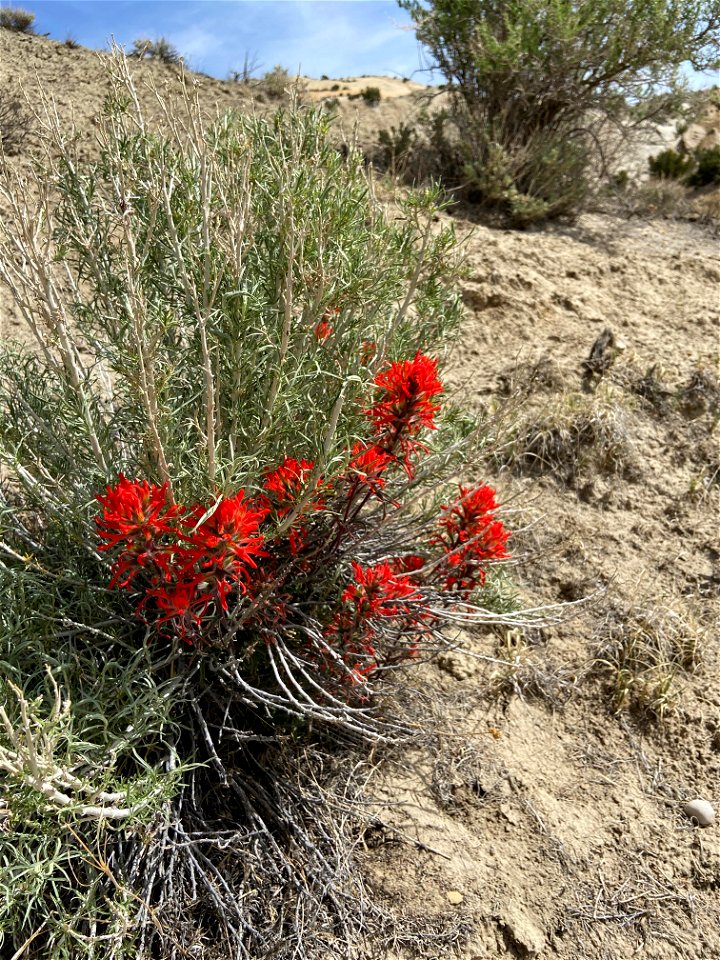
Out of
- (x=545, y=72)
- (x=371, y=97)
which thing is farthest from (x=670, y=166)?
(x=371, y=97)

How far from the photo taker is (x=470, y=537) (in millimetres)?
2188

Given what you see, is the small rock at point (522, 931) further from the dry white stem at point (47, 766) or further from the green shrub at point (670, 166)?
the green shrub at point (670, 166)

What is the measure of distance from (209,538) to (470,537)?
3.28ft

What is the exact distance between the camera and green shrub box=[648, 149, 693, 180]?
29.1ft

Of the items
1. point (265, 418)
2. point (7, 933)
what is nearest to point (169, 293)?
point (265, 418)

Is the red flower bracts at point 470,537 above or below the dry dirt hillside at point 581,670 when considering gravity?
above

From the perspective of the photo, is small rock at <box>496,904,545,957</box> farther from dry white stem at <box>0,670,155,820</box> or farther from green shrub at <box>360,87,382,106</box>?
green shrub at <box>360,87,382,106</box>

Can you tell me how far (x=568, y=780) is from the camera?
2.43m

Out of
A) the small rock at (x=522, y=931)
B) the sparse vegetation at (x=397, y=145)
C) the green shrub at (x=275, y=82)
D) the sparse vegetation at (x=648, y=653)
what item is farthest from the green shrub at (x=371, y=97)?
the small rock at (x=522, y=931)

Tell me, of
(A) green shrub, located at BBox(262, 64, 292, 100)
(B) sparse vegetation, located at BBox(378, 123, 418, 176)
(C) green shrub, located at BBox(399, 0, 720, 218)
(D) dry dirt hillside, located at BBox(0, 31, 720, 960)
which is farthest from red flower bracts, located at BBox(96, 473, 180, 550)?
(A) green shrub, located at BBox(262, 64, 292, 100)

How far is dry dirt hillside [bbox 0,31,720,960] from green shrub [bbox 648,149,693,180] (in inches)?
199

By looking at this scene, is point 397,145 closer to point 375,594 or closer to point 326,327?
point 326,327

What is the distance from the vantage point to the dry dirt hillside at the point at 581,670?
207 centimetres

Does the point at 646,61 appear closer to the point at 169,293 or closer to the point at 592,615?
the point at 592,615
